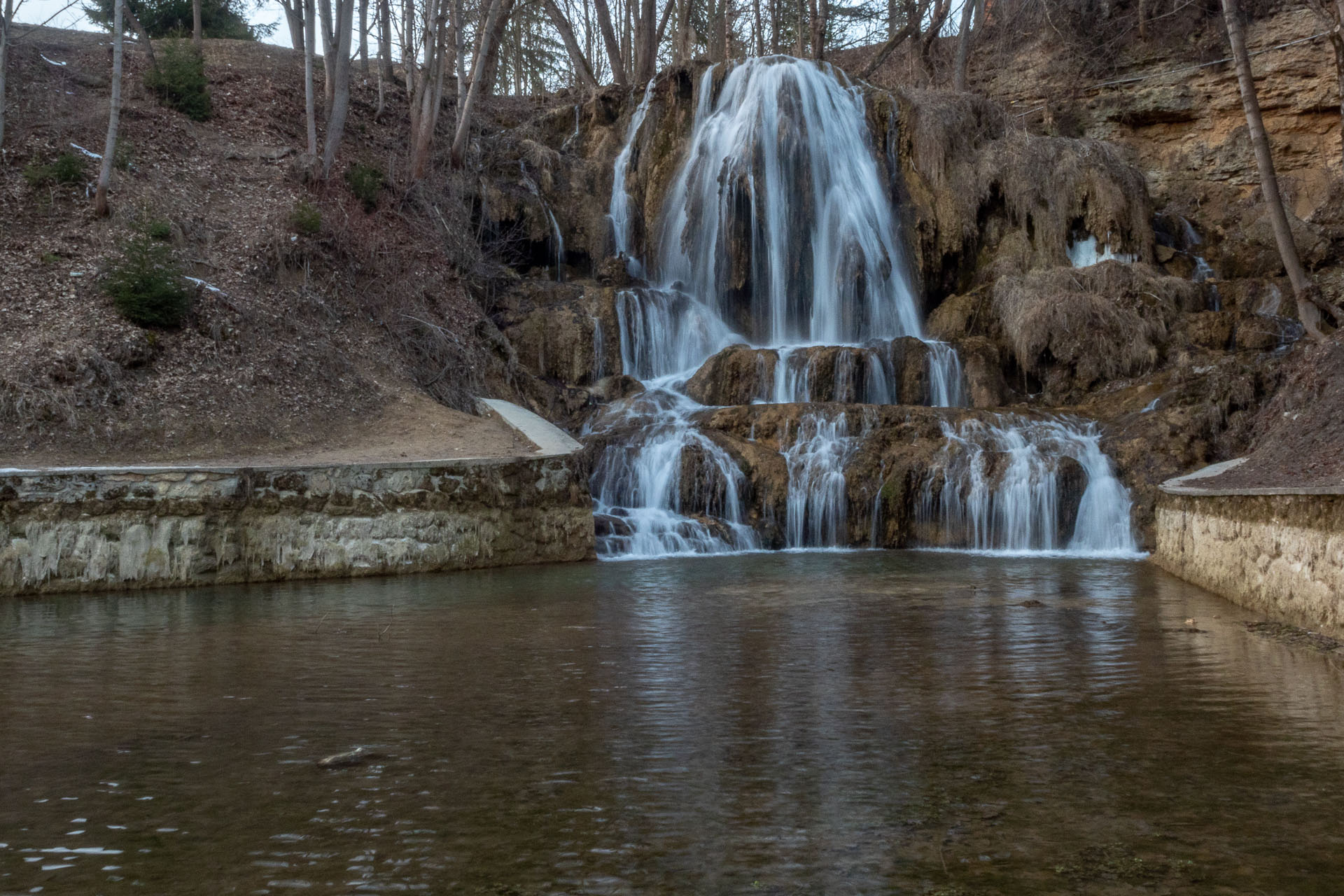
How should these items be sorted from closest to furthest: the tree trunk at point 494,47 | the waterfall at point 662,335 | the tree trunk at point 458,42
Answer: the waterfall at point 662,335 → the tree trunk at point 458,42 → the tree trunk at point 494,47

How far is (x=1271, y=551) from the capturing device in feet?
28.6

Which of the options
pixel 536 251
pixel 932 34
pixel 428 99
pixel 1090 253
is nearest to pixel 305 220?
pixel 428 99

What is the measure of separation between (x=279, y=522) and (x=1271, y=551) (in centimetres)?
997

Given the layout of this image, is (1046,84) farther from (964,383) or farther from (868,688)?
(868,688)

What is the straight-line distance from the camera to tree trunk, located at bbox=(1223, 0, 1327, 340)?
15977mm

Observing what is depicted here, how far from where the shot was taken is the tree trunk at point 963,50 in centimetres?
2898

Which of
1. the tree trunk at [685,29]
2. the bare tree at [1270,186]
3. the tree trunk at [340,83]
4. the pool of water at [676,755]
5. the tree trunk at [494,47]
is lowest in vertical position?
the pool of water at [676,755]

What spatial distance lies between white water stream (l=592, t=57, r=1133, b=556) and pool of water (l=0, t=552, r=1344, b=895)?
7.17m

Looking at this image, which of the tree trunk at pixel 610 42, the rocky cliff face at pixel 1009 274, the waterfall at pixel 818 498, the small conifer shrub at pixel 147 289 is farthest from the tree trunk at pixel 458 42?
the waterfall at pixel 818 498

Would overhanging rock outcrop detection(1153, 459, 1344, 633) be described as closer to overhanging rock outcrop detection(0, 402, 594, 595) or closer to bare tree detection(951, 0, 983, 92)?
overhanging rock outcrop detection(0, 402, 594, 595)

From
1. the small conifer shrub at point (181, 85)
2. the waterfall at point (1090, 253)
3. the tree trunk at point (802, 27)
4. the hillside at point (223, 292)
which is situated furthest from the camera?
the tree trunk at point (802, 27)

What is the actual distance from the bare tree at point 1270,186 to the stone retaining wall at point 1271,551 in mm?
6642

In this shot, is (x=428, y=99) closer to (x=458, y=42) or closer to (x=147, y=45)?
(x=458, y=42)

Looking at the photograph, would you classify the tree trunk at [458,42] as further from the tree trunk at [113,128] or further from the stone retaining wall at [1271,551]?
the stone retaining wall at [1271,551]
